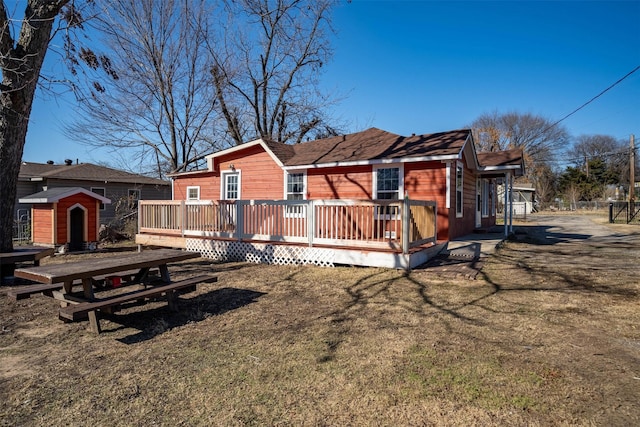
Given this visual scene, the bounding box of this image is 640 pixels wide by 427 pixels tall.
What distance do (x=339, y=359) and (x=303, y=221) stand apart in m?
5.82

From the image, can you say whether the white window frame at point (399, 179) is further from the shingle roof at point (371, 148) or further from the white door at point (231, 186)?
the white door at point (231, 186)

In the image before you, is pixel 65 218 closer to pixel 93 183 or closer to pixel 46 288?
pixel 46 288

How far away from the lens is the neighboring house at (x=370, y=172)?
1055cm

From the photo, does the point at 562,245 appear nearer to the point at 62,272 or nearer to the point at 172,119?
the point at 62,272

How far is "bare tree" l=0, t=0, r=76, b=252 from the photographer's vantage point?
672 cm

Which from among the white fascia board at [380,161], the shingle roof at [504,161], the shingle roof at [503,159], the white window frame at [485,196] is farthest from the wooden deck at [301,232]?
the white window frame at [485,196]

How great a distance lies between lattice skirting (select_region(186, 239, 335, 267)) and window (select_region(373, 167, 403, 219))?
3340 mm

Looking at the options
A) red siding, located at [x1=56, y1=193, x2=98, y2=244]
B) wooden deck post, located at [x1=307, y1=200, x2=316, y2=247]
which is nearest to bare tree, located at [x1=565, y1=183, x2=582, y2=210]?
wooden deck post, located at [x1=307, y1=200, x2=316, y2=247]

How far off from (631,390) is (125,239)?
16282 mm

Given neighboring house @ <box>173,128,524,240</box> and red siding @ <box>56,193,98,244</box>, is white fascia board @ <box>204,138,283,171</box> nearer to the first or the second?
neighboring house @ <box>173,128,524,240</box>

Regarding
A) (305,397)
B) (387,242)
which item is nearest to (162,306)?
(305,397)

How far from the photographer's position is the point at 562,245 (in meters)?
11.7

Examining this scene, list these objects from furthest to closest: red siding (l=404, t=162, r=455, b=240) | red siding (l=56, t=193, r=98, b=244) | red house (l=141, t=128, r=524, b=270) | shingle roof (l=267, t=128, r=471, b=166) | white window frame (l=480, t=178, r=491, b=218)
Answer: white window frame (l=480, t=178, r=491, b=218) → red siding (l=56, t=193, r=98, b=244) → shingle roof (l=267, t=128, r=471, b=166) → red siding (l=404, t=162, r=455, b=240) → red house (l=141, t=128, r=524, b=270)

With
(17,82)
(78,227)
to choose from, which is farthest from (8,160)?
(78,227)
